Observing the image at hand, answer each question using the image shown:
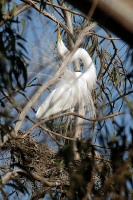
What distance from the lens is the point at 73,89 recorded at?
11.2 ft

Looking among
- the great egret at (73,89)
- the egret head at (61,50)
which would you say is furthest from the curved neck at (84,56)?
the egret head at (61,50)

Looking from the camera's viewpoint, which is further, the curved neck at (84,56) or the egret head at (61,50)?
the curved neck at (84,56)

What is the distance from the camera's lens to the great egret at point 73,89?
3.19 m

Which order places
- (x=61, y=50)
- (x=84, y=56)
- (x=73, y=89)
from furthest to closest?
(x=73, y=89) < (x=84, y=56) < (x=61, y=50)

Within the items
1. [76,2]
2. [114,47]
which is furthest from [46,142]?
[76,2]

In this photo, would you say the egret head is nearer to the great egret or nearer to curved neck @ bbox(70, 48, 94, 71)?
the great egret

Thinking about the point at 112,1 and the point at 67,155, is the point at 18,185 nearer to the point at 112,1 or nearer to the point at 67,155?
the point at 67,155

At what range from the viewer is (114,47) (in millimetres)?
2654

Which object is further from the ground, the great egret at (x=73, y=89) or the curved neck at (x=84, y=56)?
the curved neck at (x=84, y=56)

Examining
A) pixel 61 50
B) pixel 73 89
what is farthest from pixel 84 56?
pixel 73 89

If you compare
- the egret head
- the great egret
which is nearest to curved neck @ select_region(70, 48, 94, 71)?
the great egret

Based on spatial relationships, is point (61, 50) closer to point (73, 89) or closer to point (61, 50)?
point (61, 50)

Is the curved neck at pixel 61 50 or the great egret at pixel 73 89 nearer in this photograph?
the curved neck at pixel 61 50

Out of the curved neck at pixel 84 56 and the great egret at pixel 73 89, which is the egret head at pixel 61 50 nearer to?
the great egret at pixel 73 89
